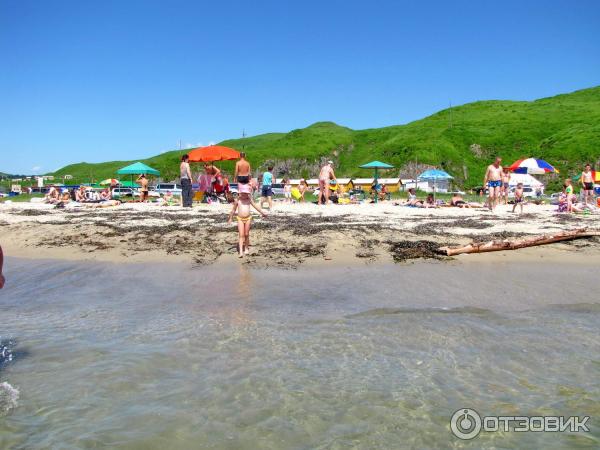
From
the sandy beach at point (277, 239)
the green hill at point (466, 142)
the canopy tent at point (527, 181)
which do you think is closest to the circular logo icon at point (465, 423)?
the sandy beach at point (277, 239)

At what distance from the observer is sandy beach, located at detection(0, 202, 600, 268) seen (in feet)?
A: 31.2

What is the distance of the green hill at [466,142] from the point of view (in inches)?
2208

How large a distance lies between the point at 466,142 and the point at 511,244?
5837cm

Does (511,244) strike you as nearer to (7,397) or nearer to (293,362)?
(293,362)

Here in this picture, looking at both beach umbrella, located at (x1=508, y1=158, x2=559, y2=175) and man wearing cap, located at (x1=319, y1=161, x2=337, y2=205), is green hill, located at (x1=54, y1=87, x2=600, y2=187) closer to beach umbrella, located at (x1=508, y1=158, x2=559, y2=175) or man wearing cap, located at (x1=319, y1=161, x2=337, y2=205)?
beach umbrella, located at (x1=508, y1=158, x2=559, y2=175)

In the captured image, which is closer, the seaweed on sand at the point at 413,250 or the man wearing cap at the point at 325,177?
the seaweed on sand at the point at 413,250

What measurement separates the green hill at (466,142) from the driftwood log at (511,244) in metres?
44.9

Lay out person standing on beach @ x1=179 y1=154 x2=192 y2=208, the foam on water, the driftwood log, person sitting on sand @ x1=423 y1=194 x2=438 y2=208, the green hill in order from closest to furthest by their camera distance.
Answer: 1. the foam on water
2. the driftwood log
3. person standing on beach @ x1=179 y1=154 x2=192 y2=208
4. person sitting on sand @ x1=423 y1=194 x2=438 y2=208
5. the green hill

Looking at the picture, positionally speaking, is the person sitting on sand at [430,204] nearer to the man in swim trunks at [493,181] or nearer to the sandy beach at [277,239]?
the man in swim trunks at [493,181]

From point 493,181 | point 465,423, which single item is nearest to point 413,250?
point 465,423

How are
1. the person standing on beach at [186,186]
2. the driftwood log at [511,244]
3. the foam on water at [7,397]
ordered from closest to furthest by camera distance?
the foam on water at [7,397]
the driftwood log at [511,244]
the person standing on beach at [186,186]

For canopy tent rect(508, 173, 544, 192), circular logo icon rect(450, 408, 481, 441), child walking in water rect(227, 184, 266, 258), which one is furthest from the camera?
canopy tent rect(508, 173, 544, 192)

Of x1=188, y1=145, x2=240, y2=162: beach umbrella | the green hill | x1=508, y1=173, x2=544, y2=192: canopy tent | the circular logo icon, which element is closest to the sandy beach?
the circular logo icon

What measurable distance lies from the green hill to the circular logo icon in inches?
2077
